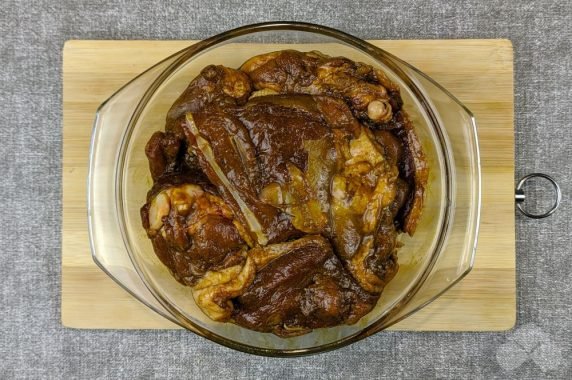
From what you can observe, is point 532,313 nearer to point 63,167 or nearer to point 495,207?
point 495,207

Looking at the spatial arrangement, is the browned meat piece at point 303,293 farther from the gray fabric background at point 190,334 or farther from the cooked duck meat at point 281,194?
the gray fabric background at point 190,334

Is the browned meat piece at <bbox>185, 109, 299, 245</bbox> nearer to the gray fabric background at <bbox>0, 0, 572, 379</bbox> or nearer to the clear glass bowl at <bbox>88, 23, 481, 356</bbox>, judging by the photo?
the clear glass bowl at <bbox>88, 23, 481, 356</bbox>

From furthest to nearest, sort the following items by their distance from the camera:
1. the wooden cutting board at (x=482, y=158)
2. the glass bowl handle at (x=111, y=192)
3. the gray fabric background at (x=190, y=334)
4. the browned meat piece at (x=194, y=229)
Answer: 1. the gray fabric background at (x=190, y=334)
2. the wooden cutting board at (x=482, y=158)
3. the glass bowl handle at (x=111, y=192)
4. the browned meat piece at (x=194, y=229)

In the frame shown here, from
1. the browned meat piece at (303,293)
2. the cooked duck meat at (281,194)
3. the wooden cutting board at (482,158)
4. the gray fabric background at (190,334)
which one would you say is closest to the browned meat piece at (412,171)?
the cooked duck meat at (281,194)

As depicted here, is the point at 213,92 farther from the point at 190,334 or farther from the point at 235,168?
the point at 190,334

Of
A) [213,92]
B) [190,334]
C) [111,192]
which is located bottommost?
[190,334]

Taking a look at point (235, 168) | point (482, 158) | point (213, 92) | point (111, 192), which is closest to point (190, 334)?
point (111, 192)
